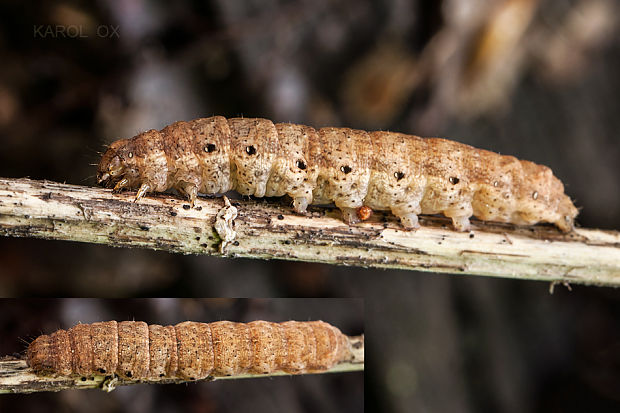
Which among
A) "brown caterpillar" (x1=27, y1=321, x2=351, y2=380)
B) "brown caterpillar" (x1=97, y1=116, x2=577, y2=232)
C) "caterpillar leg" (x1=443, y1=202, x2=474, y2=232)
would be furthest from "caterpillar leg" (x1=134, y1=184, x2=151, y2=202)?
"caterpillar leg" (x1=443, y1=202, x2=474, y2=232)

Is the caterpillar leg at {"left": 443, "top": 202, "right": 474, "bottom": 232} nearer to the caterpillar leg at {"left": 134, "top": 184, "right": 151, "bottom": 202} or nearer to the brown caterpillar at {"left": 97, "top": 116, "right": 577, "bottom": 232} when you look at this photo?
the brown caterpillar at {"left": 97, "top": 116, "right": 577, "bottom": 232}

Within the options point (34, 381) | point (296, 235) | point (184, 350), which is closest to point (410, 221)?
point (296, 235)

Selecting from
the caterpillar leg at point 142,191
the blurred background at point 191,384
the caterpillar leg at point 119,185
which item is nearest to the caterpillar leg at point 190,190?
the caterpillar leg at point 142,191

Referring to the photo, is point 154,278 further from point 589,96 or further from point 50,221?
point 589,96

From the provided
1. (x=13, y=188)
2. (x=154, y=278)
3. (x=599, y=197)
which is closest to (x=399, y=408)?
(x=154, y=278)

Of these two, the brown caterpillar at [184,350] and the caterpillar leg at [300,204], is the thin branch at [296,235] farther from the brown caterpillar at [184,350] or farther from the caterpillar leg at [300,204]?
the brown caterpillar at [184,350]

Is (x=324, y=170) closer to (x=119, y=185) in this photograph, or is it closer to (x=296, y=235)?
(x=296, y=235)
